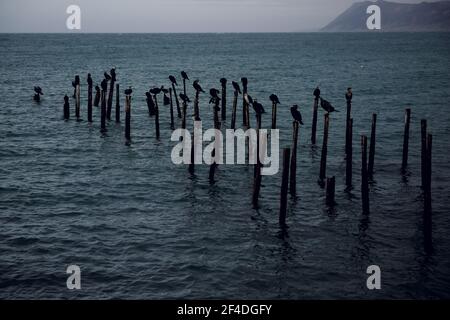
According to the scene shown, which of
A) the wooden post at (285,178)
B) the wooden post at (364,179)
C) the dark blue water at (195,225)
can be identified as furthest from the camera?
the wooden post at (364,179)

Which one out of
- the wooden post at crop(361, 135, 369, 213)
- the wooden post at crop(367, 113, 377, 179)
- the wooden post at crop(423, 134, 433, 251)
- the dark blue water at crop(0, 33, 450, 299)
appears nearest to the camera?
the dark blue water at crop(0, 33, 450, 299)

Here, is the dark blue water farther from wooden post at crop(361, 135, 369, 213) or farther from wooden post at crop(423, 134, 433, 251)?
wooden post at crop(361, 135, 369, 213)

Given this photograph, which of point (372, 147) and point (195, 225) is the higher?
point (372, 147)

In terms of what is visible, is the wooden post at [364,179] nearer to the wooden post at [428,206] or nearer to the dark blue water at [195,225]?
the dark blue water at [195,225]

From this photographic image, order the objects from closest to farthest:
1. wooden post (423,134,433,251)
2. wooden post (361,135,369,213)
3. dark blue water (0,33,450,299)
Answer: dark blue water (0,33,450,299)
wooden post (423,134,433,251)
wooden post (361,135,369,213)

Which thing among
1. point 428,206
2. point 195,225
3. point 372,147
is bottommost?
point 195,225

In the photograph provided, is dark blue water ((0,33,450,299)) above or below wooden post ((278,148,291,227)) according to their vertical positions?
below

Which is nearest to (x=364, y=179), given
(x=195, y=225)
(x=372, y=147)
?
(x=372, y=147)

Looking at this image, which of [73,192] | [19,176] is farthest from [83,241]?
[19,176]

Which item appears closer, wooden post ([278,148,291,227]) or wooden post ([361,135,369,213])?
wooden post ([278,148,291,227])

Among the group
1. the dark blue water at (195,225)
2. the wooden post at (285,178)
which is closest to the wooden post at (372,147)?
the dark blue water at (195,225)

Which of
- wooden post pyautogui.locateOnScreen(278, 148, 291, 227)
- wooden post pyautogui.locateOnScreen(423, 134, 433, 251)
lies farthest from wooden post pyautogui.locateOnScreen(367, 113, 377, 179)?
wooden post pyautogui.locateOnScreen(278, 148, 291, 227)

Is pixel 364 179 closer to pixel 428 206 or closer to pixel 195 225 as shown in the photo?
pixel 428 206

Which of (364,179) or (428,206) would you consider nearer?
(428,206)
